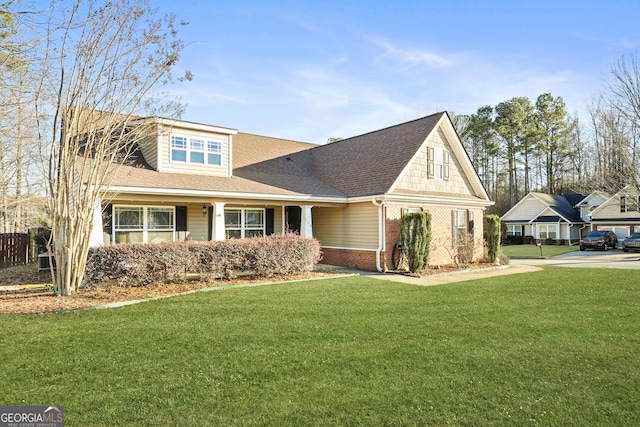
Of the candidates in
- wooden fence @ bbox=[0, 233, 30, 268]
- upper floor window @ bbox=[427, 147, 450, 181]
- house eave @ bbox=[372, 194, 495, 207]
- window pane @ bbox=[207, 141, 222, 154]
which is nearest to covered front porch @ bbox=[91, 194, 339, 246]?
window pane @ bbox=[207, 141, 222, 154]

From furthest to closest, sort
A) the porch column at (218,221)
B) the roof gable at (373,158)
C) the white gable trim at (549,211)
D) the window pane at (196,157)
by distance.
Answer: the white gable trim at (549,211) → the roof gable at (373,158) → the window pane at (196,157) → the porch column at (218,221)

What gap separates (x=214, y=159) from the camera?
50.6 feet

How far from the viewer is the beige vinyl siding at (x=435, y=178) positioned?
16.0 meters

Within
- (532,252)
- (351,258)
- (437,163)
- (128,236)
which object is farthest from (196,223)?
(532,252)

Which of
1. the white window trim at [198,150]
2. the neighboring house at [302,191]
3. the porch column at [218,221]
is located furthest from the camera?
the white window trim at [198,150]

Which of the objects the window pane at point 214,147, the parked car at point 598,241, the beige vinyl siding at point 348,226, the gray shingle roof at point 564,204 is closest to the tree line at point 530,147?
the gray shingle roof at point 564,204

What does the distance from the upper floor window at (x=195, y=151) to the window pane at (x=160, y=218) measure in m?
1.99

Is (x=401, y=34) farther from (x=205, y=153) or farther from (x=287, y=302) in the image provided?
(x=287, y=302)

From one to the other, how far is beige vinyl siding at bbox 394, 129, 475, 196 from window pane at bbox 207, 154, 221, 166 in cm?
724

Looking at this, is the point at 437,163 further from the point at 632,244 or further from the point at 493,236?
the point at 632,244

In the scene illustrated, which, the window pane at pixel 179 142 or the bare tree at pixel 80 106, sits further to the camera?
the window pane at pixel 179 142

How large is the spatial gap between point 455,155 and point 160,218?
43.3ft

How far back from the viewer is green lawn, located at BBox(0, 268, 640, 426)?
3.65m

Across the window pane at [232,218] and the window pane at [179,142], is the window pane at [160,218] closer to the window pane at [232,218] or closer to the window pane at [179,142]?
the window pane at [232,218]
